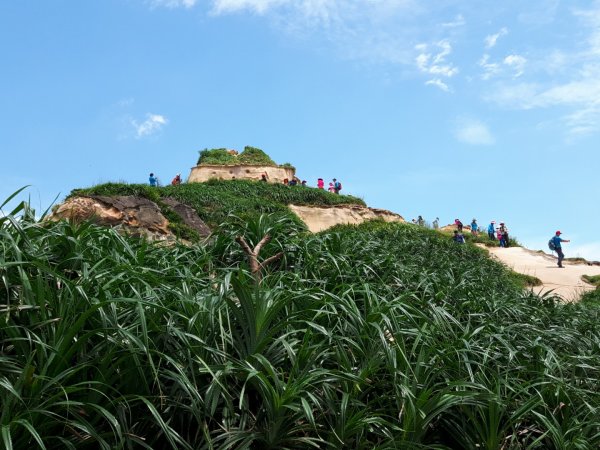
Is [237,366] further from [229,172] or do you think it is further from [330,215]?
[229,172]

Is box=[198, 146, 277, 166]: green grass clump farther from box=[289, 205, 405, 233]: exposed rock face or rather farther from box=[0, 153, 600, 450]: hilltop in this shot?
box=[0, 153, 600, 450]: hilltop

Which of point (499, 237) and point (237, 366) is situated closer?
point (237, 366)

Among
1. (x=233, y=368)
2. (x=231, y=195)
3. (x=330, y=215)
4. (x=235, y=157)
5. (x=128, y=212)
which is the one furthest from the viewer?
(x=235, y=157)

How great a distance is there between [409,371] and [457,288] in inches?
121

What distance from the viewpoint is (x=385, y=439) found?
4.09 metres

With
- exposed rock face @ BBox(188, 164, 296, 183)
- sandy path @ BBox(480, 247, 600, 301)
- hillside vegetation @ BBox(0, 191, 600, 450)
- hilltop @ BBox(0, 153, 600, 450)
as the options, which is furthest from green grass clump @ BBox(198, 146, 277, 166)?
hillside vegetation @ BBox(0, 191, 600, 450)

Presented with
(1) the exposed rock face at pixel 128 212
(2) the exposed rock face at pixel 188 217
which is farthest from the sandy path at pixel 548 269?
(1) the exposed rock face at pixel 128 212

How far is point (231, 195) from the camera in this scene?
24.5m

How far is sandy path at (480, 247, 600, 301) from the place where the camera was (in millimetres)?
18297

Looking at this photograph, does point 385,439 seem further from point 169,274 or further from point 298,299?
point 169,274

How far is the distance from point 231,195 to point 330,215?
4252 mm

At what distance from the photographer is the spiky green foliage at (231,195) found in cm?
1850

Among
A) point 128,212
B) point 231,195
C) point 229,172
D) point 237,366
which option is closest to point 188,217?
point 128,212

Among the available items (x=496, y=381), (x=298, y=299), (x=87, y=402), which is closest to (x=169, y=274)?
(x=298, y=299)
